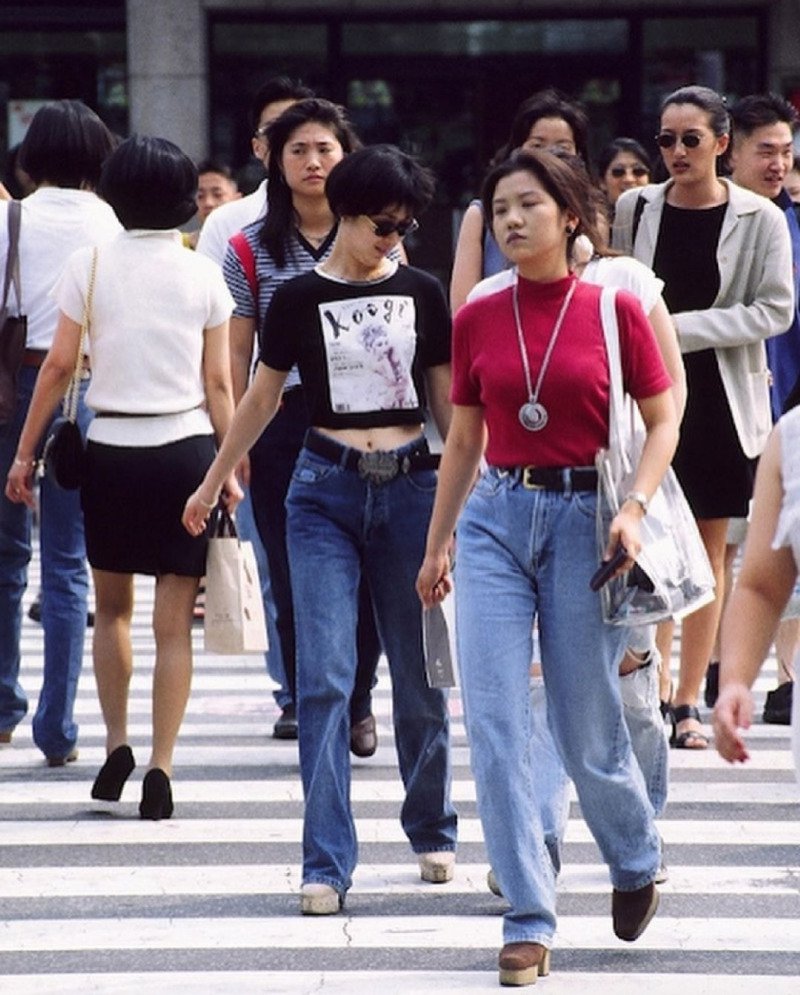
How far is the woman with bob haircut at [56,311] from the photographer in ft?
27.1

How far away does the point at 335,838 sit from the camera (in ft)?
21.2

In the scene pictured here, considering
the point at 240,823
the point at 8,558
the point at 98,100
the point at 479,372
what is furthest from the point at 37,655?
the point at 98,100

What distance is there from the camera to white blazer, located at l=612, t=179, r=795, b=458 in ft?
28.2

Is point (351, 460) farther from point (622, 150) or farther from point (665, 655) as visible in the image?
point (622, 150)

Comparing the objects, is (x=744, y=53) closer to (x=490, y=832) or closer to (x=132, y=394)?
(x=132, y=394)

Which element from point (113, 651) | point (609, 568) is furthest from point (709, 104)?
point (609, 568)

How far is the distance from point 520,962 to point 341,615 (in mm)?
1151

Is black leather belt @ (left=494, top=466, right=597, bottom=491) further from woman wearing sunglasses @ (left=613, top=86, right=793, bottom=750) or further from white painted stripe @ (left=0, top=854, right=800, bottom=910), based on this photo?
woman wearing sunglasses @ (left=613, top=86, right=793, bottom=750)

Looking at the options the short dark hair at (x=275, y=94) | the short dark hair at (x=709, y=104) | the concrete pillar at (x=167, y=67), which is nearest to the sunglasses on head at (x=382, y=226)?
the short dark hair at (x=709, y=104)

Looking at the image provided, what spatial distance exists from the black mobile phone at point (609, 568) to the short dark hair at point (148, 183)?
7.63 ft

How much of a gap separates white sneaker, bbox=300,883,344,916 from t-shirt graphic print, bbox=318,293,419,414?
3.85 feet

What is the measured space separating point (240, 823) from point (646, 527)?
7.22ft

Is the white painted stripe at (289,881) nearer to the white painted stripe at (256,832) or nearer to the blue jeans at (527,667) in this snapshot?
the white painted stripe at (256,832)

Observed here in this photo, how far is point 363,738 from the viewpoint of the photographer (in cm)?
849
